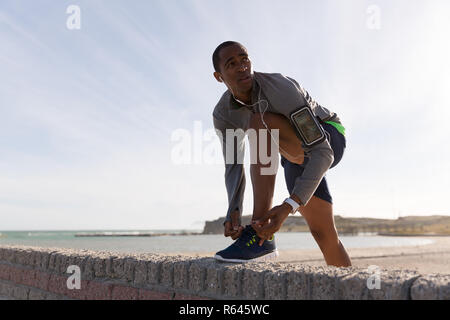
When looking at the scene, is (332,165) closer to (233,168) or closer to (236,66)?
(233,168)

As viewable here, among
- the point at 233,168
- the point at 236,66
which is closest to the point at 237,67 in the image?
the point at 236,66

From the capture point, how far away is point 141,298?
7.20 feet

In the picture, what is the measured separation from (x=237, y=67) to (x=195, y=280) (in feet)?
4.00

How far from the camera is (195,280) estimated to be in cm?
200

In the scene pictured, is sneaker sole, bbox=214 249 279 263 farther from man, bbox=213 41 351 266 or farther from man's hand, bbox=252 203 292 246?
man's hand, bbox=252 203 292 246

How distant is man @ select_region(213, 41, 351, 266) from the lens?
6.95ft

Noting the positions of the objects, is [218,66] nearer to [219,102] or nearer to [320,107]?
[219,102]

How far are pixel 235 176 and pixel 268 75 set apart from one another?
2.15 ft

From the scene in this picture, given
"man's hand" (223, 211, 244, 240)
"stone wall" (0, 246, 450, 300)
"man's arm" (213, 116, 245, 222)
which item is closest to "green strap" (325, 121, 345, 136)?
"man's arm" (213, 116, 245, 222)
